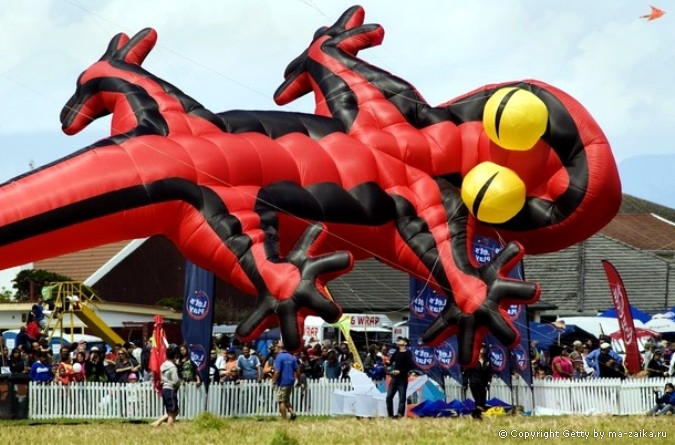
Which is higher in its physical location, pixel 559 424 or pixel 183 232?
pixel 183 232

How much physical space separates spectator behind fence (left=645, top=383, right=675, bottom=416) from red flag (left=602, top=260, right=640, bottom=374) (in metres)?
3.10

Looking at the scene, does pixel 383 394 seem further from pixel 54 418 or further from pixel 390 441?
pixel 390 441

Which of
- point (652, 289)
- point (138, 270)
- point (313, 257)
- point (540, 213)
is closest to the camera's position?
point (313, 257)

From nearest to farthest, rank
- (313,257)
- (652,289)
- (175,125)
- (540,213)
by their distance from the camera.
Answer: (313,257) < (175,125) < (540,213) < (652,289)

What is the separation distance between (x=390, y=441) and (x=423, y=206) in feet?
10.5

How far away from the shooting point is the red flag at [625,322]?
24.4m

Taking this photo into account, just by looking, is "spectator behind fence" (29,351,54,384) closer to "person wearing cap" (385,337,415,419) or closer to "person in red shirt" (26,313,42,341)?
"person in red shirt" (26,313,42,341)

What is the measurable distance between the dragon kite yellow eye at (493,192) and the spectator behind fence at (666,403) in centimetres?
577

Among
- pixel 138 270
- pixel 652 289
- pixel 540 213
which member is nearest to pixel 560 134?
pixel 540 213

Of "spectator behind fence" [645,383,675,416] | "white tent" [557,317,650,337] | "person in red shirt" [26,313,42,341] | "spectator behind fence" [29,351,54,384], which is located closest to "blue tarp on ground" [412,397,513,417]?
"spectator behind fence" [645,383,675,416]

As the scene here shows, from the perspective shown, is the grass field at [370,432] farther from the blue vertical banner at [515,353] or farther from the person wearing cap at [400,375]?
the blue vertical banner at [515,353]

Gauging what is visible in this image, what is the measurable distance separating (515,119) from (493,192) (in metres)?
0.95

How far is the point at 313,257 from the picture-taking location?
48.2 ft

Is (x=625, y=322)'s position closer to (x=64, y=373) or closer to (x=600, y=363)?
(x=600, y=363)
